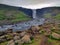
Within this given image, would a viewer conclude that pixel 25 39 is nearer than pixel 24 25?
Yes

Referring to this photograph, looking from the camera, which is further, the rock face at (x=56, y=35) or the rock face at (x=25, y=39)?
the rock face at (x=56, y=35)

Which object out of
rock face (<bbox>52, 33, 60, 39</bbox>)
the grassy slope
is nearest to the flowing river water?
the grassy slope

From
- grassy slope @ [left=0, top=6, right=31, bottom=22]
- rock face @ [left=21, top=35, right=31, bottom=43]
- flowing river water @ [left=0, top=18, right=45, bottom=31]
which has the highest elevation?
grassy slope @ [left=0, top=6, right=31, bottom=22]

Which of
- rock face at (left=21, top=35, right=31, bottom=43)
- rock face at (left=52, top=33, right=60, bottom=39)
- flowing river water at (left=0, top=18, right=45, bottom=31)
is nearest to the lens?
rock face at (left=21, top=35, right=31, bottom=43)

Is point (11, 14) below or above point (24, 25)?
above

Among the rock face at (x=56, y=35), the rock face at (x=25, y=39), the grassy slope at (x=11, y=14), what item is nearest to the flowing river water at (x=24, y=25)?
the grassy slope at (x=11, y=14)

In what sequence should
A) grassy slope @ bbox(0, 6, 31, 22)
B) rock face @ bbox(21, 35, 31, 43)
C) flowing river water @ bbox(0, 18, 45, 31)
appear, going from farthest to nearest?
grassy slope @ bbox(0, 6, 31, 22)
flowing river water @ bbox(0, 18, 45, 31)
rock face @ bbox(21, 35, 31, 43)

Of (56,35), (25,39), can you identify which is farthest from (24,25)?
(56,35)

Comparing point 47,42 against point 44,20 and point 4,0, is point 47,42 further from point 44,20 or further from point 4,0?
point 4,0

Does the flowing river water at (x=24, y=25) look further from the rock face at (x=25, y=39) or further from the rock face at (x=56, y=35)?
the rock face at (x=56, y=35)

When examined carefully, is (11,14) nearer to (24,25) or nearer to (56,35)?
(24,25)

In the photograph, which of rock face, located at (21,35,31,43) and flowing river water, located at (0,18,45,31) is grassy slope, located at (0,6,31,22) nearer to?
flowing river water, located at (0,18,45,31)
